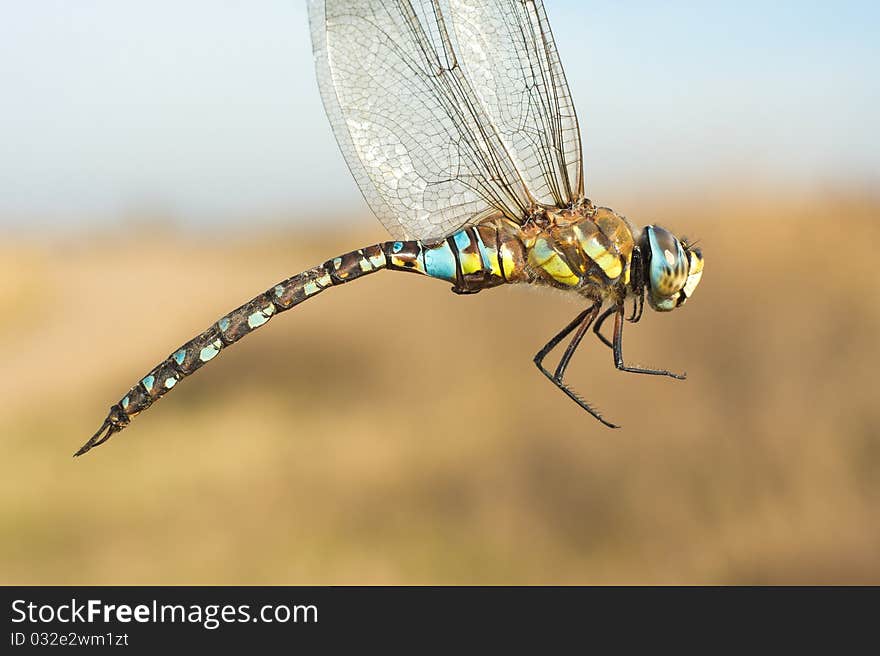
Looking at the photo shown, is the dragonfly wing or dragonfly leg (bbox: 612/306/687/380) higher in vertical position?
the dragonfly wing

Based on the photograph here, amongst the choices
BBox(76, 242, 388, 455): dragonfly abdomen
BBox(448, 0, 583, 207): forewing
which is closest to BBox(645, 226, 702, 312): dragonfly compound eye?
BBox(448, 0, 583, 207): forewing

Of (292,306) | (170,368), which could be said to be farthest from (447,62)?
(170,368)

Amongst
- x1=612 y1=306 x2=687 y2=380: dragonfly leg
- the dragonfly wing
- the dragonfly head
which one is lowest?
x1=612 y1=306 x2=687 y2=380: dragonfly leg

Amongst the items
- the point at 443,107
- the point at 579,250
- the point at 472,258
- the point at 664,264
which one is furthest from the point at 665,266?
the point at 443,107

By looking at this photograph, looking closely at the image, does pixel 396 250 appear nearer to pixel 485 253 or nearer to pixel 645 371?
pixel 485 253

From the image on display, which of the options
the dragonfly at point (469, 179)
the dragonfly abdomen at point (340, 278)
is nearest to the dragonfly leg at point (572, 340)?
the dragonfly at point (469, 179)

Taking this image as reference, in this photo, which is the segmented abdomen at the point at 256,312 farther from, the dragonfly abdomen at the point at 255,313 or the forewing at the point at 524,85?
the forewing at the point at 524,85

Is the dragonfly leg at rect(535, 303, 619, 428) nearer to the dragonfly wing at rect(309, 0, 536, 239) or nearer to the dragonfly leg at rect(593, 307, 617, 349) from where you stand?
the dragonfly leg at rect(593, 307, 617, 349)
